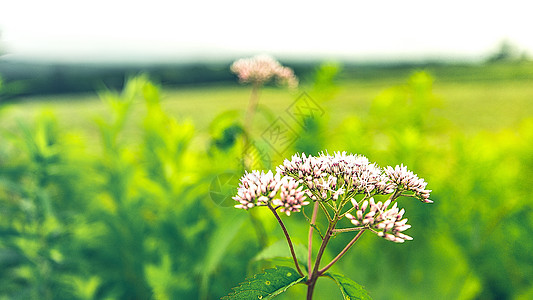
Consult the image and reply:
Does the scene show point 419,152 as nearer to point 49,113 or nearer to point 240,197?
point 240,197

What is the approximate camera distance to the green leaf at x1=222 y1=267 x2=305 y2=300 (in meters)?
0.50

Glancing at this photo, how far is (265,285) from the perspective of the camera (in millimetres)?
509

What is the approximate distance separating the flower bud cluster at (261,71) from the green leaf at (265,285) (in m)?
0.85

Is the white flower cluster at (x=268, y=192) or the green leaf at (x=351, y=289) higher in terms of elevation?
the white flower cluster at (x=268, y=192)

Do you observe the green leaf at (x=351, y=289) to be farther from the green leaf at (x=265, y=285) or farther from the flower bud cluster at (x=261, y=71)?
the flower bud cluster at (x=261, y=71)

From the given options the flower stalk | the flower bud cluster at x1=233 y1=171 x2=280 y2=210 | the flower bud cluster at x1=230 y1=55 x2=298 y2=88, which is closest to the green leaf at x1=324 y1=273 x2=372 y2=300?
the flower stalk

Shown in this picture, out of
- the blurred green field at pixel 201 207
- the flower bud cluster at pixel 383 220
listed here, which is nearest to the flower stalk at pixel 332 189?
the flower bud cluster at pixel 383 220

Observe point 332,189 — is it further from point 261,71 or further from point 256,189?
point 261,71

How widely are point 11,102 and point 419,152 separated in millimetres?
1484

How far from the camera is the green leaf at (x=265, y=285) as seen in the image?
0.50m

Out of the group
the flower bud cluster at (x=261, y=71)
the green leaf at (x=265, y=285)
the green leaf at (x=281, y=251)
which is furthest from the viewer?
the flower bud cluster at (x=261, y=71)

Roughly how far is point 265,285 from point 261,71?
89 centimetres

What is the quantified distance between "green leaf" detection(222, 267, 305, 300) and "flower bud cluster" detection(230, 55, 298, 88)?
845 mm

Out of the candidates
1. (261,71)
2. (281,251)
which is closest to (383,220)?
(281,251)
